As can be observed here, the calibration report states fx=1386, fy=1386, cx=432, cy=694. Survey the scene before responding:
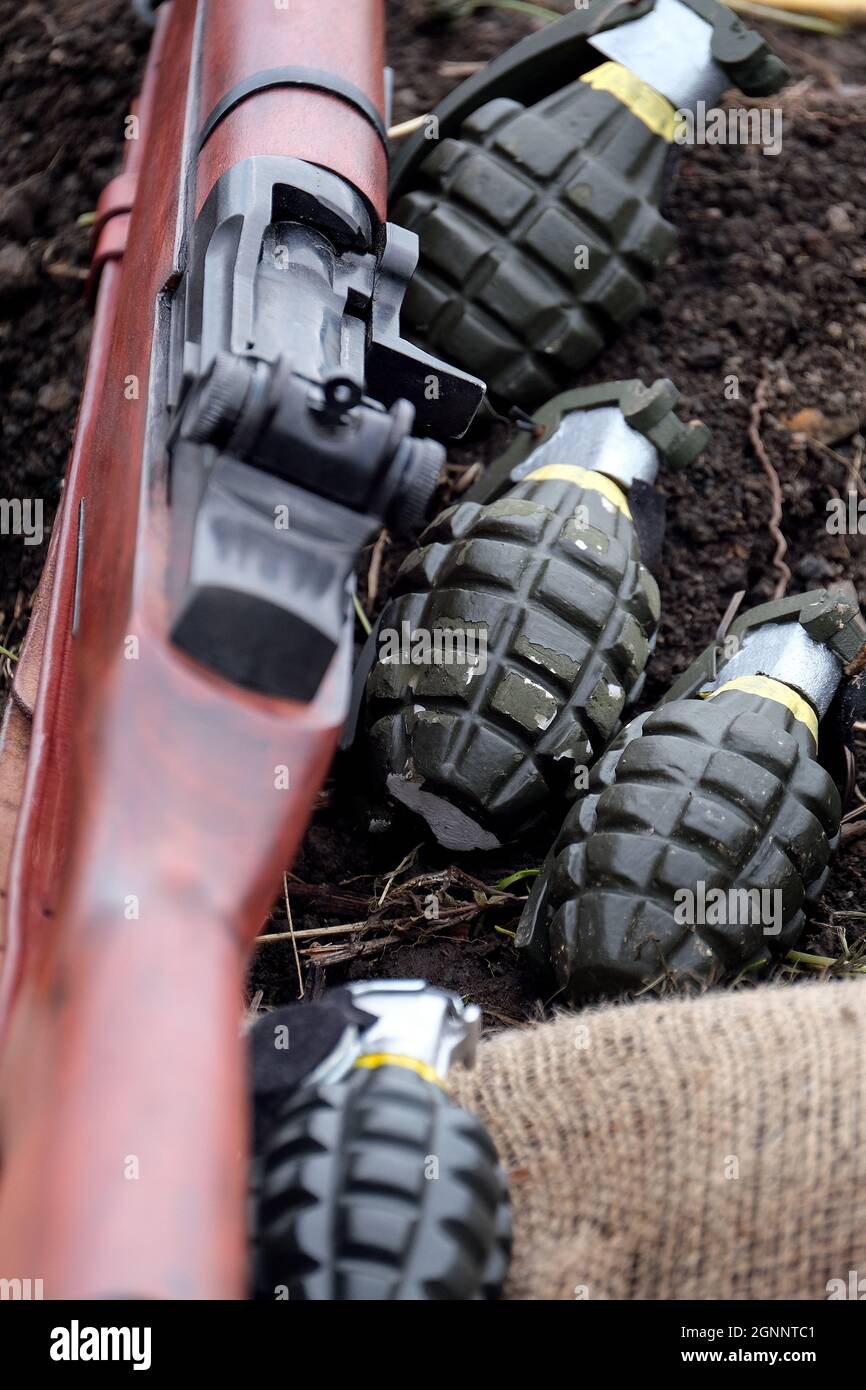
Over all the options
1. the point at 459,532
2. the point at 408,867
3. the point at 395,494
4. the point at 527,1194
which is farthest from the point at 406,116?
the point at 527,1194

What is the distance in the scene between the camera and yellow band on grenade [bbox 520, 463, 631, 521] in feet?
8.30

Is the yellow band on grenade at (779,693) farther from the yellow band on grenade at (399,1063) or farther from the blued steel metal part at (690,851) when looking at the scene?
the yellow band on grenade at (399,1063)

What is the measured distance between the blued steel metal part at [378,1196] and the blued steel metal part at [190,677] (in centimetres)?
16

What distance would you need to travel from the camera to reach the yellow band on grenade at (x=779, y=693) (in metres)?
2.27

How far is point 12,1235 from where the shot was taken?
1.19m

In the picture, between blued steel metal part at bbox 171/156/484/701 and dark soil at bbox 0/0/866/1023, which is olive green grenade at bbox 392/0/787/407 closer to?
dark soil at bbox 0/0/866/1023

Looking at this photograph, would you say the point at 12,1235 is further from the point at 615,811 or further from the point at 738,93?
the point at 738,93

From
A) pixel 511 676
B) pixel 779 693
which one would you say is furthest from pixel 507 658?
pixel 779 693

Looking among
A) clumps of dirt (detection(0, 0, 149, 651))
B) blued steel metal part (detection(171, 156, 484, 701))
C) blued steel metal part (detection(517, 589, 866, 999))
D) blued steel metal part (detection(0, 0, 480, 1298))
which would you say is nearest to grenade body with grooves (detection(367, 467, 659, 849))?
blued steel metal part (detection(517, 589, 866, 999))

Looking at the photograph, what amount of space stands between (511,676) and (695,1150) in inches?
33.8

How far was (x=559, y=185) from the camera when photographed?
113 inches

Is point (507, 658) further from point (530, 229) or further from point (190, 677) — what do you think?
point (530, 229)

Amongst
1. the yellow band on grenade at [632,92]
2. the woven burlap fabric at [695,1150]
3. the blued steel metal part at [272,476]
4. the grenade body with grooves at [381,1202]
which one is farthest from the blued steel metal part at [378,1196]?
the yellow band on grenade at [632,92]

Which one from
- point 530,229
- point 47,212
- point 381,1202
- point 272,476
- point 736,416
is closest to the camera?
point 381,1202
